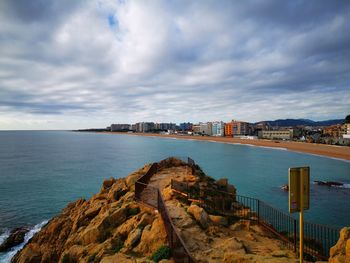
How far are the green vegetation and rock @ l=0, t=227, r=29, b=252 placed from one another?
15.1 meters

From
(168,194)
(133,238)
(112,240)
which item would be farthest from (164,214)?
(168,194)

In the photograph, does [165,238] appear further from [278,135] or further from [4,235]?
[278,135]

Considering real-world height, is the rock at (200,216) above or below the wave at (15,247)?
above

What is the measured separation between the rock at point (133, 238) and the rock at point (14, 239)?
526 inches

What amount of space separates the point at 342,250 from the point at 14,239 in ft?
65.4

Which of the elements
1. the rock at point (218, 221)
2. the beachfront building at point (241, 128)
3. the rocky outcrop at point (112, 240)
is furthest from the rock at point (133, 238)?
the beachfront building at point (241, 128)

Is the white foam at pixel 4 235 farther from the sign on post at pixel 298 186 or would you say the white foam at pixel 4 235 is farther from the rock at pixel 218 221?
the sign on post at pixel 298 186

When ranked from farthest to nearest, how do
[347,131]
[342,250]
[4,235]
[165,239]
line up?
[347,131] < [4,235] < [165,239] < [342,250]

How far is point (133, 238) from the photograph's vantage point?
8.63 m

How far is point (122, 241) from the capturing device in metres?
9.12

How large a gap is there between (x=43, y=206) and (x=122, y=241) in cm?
2033

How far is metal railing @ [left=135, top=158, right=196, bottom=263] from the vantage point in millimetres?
6051

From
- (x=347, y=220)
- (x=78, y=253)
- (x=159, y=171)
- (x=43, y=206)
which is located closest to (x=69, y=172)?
(x=43, y=206)

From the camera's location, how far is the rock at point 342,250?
5523 mm
